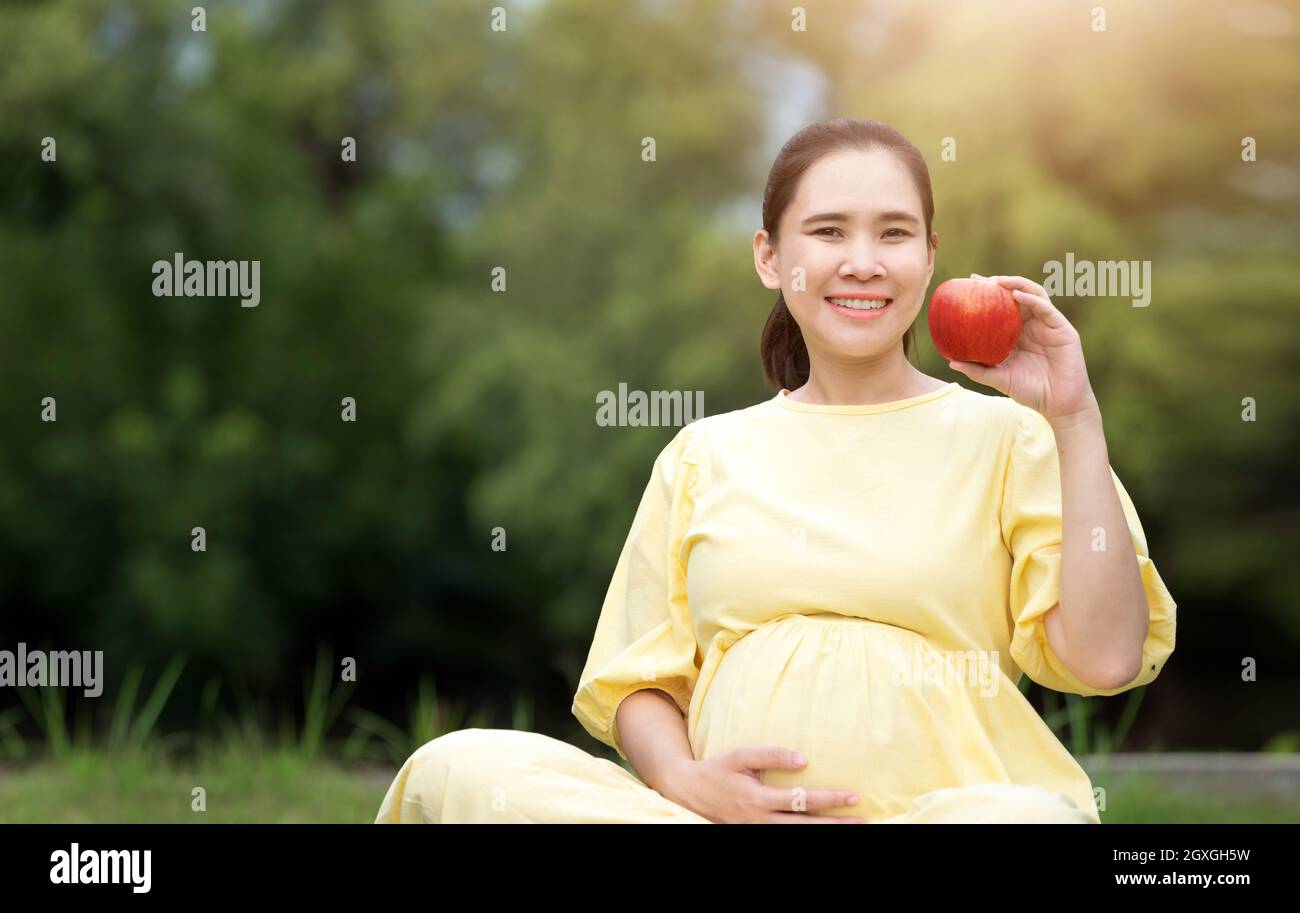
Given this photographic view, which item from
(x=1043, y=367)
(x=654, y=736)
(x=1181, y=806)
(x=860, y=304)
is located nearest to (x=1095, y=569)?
(x=1043, y=367)

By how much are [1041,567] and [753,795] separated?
0.55 metres

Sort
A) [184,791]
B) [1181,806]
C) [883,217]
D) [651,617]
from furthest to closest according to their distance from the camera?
[184,791], [1181,806], [651,617], [883,217]

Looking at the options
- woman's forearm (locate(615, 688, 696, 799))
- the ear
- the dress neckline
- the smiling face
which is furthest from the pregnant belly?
the ear

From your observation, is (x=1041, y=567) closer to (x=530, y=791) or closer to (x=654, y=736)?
(x=654, y=736)

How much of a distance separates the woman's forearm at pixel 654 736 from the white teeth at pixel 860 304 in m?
0.71

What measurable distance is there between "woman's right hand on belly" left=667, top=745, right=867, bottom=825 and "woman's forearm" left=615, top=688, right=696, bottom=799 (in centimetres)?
8

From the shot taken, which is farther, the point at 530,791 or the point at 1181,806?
the point at 1181,806

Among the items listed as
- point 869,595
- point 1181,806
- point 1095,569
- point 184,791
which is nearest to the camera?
point 1095,569

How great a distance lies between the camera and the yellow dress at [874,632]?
7.36 ft

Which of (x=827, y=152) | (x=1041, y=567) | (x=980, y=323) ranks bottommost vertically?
(x=1041, y=567)

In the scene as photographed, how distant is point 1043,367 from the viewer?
2.28 metres

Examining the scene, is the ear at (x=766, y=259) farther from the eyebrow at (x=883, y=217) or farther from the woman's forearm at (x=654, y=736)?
the woman's forearm at (x=654, y=736)

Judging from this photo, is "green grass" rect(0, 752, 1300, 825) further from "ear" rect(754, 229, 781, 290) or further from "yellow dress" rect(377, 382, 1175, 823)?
"ear" rect(754, 229, 781, 290)

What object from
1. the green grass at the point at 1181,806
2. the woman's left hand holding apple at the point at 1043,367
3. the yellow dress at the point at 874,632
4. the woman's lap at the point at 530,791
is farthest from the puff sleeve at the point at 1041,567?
the green grass at the point at 1181,806
